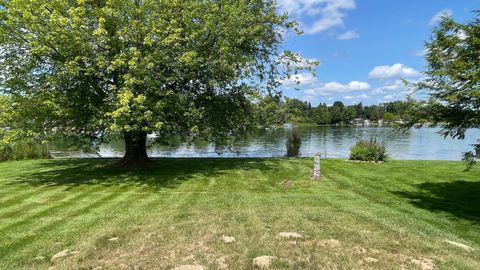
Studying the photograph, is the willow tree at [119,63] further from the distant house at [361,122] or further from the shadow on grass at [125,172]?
the distant house at [361,122]

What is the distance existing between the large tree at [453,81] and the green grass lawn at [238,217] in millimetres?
2346

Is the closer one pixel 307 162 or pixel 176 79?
pixel 176 79

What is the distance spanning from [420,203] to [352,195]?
2.01 meters

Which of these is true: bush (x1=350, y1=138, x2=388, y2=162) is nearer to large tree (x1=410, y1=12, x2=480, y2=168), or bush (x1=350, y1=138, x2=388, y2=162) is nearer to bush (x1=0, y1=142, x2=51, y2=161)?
large tree (x1=410, y1=12, x2=480, y2=168)

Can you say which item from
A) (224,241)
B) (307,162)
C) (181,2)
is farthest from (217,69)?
(224,241)

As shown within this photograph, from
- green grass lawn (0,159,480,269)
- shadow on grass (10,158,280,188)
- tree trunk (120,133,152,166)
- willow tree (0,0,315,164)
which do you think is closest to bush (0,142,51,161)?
shadow on grass (10,158,280,188)

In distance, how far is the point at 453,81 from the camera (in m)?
10.9

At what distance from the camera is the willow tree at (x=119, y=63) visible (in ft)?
49.8

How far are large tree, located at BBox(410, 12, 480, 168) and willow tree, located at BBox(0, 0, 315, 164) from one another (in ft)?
26.3

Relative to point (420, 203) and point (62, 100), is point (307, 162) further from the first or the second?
point (62, 100)

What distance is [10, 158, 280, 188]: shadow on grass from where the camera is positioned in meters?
15.9

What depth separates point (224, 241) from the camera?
7.41 m

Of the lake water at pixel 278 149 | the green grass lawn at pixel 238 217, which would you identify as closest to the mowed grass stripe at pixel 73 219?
the green grass lawn at pixel 238 217

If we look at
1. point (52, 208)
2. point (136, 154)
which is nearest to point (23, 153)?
point (136, 154)
